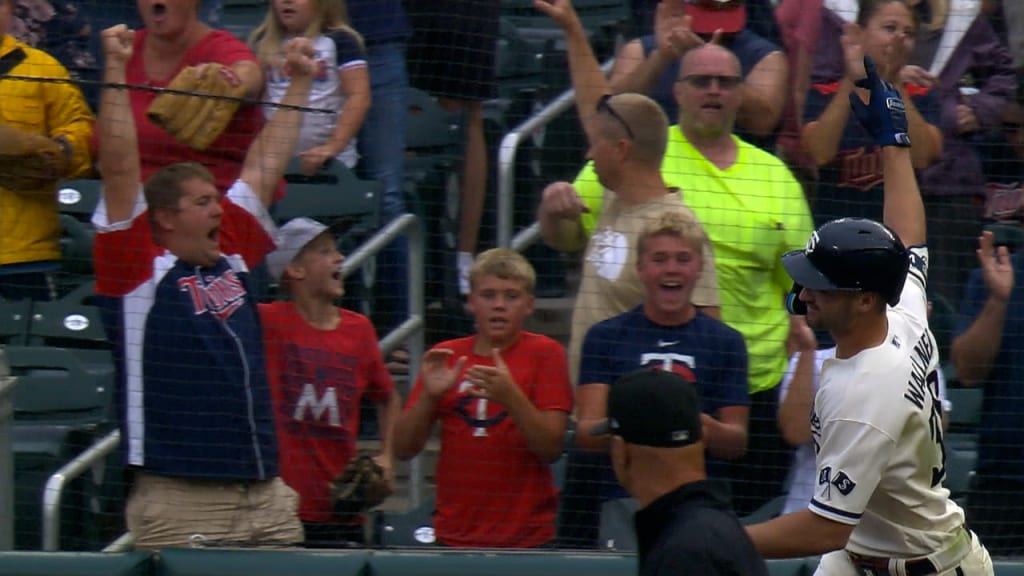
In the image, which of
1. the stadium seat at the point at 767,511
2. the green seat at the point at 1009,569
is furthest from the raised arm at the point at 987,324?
the stadium seat at the point at 767,511

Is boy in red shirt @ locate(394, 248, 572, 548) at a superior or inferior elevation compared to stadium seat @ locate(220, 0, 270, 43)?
inferior

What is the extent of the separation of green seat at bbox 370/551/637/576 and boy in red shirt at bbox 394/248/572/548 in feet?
0.28

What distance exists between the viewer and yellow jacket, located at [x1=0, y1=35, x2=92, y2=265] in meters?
5.94

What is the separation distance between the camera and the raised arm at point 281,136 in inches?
220

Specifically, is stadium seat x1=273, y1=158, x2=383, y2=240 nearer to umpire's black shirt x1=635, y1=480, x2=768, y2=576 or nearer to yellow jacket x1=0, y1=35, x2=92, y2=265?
yellow jacket x1=0, y1=35, x2=92, y2=265

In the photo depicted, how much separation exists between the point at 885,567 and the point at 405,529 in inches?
75.4

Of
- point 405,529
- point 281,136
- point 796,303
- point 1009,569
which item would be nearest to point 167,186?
point 281,136

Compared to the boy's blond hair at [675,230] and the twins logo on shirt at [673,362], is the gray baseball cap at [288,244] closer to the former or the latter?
the boy's blond hair at [675,230]

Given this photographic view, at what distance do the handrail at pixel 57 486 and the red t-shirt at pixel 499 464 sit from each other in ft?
3.34

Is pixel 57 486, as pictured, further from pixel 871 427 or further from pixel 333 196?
pixel 871 427

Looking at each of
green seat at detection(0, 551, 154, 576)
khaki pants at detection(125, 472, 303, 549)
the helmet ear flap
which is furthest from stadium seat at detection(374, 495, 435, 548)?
the helmet ear flap

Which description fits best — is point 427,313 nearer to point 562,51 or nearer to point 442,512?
point 442,512

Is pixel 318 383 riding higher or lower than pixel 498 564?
higher

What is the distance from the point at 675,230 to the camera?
5191 millimetres
